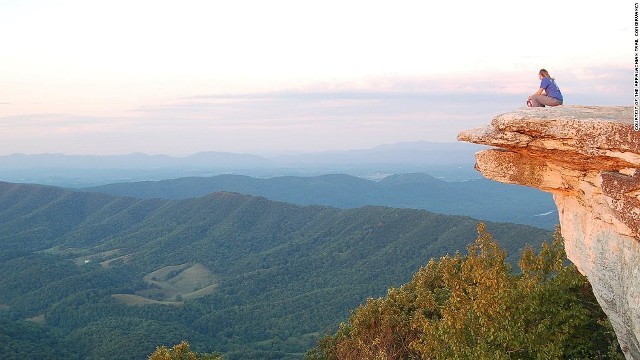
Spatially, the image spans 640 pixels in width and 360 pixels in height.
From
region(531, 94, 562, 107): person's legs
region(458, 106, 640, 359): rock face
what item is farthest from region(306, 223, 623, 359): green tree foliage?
region(531, 94, 562, 107): person's legs

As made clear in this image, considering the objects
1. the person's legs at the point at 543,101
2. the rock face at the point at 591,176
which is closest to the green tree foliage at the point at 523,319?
the rock face at the point at 591,176

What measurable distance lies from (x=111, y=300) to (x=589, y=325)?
176 meters

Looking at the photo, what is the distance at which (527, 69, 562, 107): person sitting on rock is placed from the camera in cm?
1667

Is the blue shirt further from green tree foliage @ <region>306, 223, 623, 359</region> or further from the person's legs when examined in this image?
green tree foliage @ <region>306, 223, 623, 359</region>

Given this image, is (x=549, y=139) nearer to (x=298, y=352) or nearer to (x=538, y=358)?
(x=538, y=358)

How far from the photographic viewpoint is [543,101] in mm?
16766

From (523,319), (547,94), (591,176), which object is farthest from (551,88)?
(523,319)

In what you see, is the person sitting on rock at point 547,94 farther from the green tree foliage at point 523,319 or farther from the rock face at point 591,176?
the green tree foliage at point 523,319

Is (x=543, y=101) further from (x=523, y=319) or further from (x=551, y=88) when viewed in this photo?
(x=523, y=319)

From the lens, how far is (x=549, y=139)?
14141 mm

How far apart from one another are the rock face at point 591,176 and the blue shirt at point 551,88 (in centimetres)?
150

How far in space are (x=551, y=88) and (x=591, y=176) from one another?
3914 mm

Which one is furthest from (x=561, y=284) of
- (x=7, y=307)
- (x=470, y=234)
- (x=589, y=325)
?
(x=7, y=307)

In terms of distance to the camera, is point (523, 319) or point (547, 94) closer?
point (547, 94)
